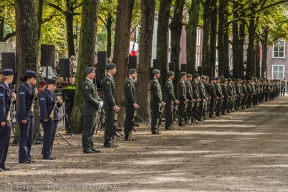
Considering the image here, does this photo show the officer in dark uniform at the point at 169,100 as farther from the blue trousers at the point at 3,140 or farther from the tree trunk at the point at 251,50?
the tree trunk at the point at 251,50

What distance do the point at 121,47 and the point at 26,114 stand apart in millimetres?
12287

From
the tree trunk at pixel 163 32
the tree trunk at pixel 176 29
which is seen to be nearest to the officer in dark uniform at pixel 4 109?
the tree trunk at pixel 163 32

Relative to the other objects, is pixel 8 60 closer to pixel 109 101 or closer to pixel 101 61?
pixel 109 101

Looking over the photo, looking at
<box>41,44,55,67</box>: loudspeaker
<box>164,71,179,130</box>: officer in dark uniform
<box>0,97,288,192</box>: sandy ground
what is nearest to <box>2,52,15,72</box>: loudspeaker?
<box>41,44,55,67</box>: loudspeaker

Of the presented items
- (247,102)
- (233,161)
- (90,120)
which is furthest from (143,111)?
(247,102)

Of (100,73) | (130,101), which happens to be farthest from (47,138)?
(100,73)

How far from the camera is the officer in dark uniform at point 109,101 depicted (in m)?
22.2

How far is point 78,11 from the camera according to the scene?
2205 inches

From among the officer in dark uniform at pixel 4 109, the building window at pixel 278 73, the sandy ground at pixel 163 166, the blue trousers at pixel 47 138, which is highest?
the officer in dark uniform at pixel 4 109

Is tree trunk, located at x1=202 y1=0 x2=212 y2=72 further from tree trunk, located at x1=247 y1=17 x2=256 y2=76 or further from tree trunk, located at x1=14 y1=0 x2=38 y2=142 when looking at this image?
tree trunk, located at x1=14 y1=0 x2=38 y2=142

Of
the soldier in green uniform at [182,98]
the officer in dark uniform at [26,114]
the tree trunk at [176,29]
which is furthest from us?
the tree trunk at [176,29]

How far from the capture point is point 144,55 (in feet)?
109

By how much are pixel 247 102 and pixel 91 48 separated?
1140 inches

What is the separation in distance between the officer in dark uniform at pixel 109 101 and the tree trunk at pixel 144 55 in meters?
10.7
